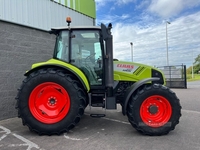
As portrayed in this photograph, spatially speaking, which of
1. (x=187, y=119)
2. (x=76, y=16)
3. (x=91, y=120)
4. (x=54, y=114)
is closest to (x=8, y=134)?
(x=54, y=114)

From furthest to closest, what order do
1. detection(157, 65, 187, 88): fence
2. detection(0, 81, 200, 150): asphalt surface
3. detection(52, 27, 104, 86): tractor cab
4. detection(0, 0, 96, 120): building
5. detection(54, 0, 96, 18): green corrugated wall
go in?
detection(157, 65, 187, 88): fence < detection(54, 0, 96, 18): green corrugated wall < detection(0, 0, 96, 120): building < detection(52, 27, 104, 86): tractor cab < detection(0, 81, 200, 150): asphalt surface

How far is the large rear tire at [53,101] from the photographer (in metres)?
3.59

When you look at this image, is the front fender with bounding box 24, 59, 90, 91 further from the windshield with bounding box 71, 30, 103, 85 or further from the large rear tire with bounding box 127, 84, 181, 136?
the large rear tire with bounding box 127, 84, 181, 136

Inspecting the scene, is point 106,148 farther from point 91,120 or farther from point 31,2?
point 31,2

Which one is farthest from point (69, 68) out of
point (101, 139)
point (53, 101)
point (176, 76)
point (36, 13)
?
point (176, 76)

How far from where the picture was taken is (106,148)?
2994mm

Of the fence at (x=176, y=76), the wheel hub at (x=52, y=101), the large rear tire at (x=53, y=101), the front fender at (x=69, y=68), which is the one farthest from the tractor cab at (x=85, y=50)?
the fence at (x=176, y=76)

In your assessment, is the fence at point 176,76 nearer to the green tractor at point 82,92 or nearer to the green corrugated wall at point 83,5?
the green corrugated wall at point 83,5

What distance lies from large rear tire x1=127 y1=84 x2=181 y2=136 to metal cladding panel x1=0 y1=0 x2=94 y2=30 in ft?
13.1

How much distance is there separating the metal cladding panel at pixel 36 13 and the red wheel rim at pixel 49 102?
8.50ft

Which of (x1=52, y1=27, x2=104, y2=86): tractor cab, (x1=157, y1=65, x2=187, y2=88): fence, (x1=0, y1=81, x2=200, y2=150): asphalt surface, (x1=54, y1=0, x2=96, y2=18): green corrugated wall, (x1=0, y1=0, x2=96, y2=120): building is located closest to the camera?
(x1=0, y1=81, x2=200, y2=150): asphalt surface

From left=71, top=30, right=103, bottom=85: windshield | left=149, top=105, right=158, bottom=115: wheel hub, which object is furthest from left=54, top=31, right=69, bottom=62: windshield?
left=149, top=105, right=158, bottom=115: wheel hub

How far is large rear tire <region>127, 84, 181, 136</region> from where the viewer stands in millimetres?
3541

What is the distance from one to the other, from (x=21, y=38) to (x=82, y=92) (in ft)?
9.67
